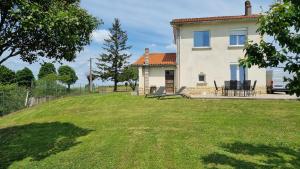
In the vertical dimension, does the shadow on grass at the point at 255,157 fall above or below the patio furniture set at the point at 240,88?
below

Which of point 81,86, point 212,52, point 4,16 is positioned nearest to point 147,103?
point 212,52

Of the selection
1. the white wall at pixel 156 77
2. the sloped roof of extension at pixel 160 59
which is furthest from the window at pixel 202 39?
the white wall at pixel 156 77

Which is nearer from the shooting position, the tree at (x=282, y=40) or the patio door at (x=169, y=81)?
the tree at (x=282, y=40)

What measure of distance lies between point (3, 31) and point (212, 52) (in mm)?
21695

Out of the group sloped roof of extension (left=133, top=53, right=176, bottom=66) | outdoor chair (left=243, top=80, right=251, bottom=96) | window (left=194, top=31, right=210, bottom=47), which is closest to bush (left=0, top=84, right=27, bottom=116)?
sloped roof of extension (left=133, top=53, right=176, bottom=66)

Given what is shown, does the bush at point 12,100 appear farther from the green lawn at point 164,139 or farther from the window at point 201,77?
the window at point 201,77

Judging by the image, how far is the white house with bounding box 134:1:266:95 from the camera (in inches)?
1175

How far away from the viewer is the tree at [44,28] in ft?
32.3

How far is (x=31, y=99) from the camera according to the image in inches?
1299

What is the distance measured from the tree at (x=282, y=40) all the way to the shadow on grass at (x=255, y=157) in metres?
3.19

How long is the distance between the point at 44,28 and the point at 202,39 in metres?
22.3

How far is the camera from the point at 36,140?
13938mm

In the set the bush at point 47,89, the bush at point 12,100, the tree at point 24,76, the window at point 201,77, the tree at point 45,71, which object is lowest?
the bush at point 12,100

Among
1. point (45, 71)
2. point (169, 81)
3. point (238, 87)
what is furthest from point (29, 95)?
point (45, 71)
